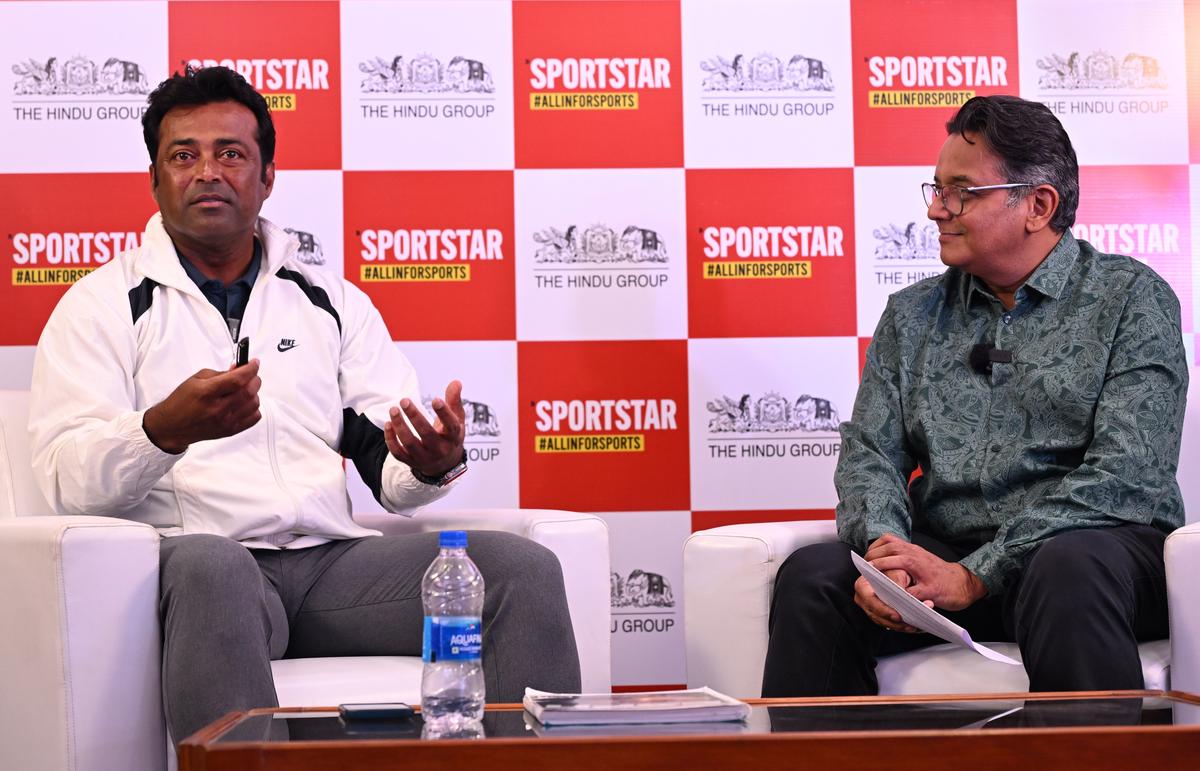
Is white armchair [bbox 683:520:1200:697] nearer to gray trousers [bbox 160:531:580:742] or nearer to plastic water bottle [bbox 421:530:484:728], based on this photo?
gray trousers [bbox 160:531:580:742]

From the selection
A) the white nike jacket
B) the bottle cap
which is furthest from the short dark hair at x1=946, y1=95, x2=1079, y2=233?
the bottle cap

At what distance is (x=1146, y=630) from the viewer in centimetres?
203

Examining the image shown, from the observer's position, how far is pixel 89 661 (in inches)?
72.1

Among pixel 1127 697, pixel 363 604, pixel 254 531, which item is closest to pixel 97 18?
pixel 254 531

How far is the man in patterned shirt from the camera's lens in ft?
6.55

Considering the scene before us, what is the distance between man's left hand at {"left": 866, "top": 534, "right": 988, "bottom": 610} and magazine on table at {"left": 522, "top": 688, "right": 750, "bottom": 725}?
751 millimetres

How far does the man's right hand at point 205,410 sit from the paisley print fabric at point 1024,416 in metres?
1.10

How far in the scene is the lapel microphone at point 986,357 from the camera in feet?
7.68

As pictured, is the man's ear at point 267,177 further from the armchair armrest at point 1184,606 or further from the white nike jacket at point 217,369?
the armchair armrest at point 1184,606

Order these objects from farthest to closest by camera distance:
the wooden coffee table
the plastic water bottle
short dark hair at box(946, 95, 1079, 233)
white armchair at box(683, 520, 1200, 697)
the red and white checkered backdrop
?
the red and white checkered backdrop, short dark hair at box(946, 95, 1079, 233), white armchair at box(683, 520, 1200, 697), the plastic water bottle, the wooden coffee table

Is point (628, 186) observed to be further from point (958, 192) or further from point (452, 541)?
point (452, 541)

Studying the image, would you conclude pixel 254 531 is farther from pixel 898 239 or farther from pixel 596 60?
pixel 898 239

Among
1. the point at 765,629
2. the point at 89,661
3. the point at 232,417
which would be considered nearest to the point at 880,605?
the point at 765,629

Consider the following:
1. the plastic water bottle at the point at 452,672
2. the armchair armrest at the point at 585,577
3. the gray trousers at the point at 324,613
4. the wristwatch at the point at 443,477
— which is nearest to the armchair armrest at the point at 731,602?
the armchair armrest at the point at 585,577
